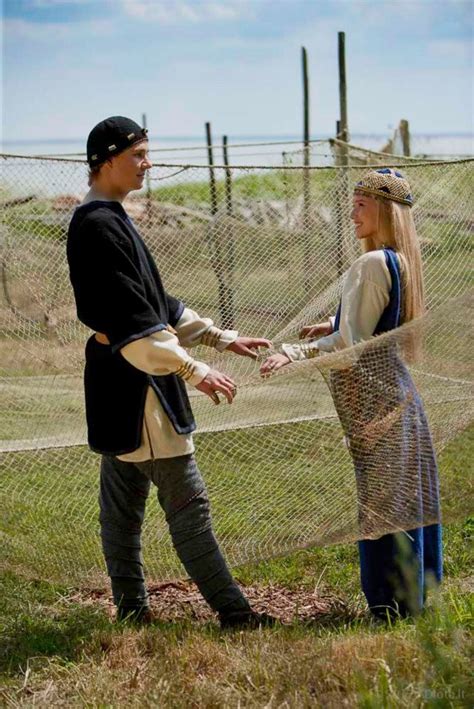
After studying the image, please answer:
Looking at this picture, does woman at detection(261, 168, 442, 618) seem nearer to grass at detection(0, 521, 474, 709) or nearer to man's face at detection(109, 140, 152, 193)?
grass at detection(0, 521, 474, 709)

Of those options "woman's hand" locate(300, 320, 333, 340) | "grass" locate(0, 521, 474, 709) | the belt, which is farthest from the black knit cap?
"grass" locate(0, 521, 474, 709)

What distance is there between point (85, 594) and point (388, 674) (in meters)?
1.92

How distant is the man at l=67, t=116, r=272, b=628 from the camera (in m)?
3.71

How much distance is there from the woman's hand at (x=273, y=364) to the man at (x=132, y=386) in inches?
8.9

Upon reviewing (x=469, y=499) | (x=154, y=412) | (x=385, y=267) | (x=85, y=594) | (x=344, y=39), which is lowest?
(x=85, y=594)

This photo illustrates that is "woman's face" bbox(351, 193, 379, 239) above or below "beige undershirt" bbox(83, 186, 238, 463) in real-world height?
above

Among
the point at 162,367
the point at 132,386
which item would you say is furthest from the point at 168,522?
the point at 162,367

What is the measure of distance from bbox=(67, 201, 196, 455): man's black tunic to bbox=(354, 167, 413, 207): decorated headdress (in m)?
0.78

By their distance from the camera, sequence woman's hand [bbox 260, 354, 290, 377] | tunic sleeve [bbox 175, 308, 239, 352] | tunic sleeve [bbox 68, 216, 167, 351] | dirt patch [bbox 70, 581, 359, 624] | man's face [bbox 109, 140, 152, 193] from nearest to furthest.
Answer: tunic sleeve [bbox 68, 216, 167, 351]
man's face [bbox 109, 140, 152, 193]
woman's hand [bbox 260, 354, 290, 377]
tunic sleeve [bbox 175, 308, 239, 352]
dirt patch [bbox 70, 581, 359, 624]

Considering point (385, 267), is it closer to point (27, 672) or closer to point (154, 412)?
point (154, 412)

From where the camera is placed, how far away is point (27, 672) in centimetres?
363

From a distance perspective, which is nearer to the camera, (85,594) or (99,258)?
(99,258)

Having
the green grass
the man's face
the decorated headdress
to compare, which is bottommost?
the green grass

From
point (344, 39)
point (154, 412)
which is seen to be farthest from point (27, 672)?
point (344, 39)
